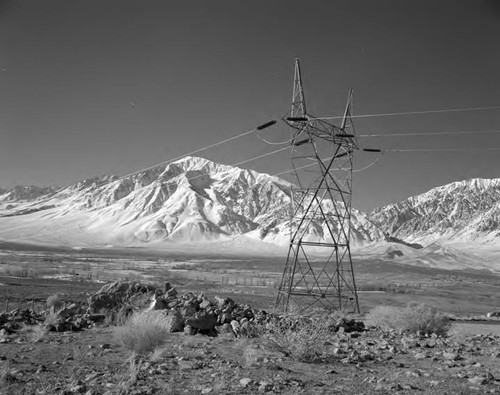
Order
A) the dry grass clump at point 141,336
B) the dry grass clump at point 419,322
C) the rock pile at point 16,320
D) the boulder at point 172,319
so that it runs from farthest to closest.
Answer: the dry grass clump at point 419,322 → the rock pile at point 16,320 → the boulder at point 172,319 → the dry grass clump at point 141,336

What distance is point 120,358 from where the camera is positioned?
995cm

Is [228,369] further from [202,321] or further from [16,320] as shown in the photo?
[16,320]

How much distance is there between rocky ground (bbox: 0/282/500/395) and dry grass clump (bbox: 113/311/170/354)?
21 centimetres

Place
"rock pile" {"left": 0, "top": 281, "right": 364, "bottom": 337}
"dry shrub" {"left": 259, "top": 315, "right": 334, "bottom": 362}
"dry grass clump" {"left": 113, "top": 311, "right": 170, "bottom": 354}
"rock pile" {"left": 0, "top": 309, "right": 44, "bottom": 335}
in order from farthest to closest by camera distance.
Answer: "rock pile" {"left": 0, "top": 281, "right": 364, "bottom": 337}, "rock pile" {"left": 0, "top": 309, "right": 44, "bottom": 335}, "dry grass clump" {"left": 113, "top": 311, "right": 170, "bottom": 354}, "dry shrub" {"left": 259, "top": 315, "right": 334, "bottom": 362}

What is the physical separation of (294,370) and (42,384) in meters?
4.42

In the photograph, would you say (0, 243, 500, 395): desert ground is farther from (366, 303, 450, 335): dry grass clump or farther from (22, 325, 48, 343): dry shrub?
(366, 303, 450, 335): dry grass clump

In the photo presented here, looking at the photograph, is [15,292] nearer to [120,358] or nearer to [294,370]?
[120,358]

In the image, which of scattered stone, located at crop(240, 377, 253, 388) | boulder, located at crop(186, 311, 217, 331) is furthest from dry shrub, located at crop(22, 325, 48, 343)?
scattered stone, located at crop(240, 377, 253, 388)

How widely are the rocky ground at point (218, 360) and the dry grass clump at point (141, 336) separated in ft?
0.67

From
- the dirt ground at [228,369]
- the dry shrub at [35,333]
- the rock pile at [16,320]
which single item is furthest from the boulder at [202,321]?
the rock pile at [16,320]

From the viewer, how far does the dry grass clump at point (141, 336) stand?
10414mm

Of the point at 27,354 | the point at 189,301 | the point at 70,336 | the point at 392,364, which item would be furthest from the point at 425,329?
the point at 27,354

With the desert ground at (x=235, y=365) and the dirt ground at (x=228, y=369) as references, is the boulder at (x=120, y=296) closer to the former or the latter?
the desert ground at (x=235, y=365)

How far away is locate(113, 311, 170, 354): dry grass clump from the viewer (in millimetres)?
10414
